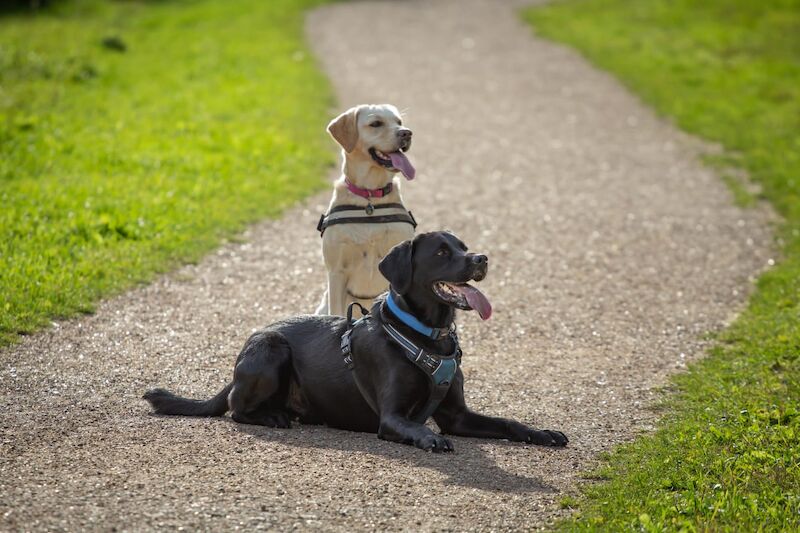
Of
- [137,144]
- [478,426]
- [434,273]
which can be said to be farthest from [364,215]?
[137,144]

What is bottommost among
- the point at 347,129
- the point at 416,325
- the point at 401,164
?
the point at 416,325

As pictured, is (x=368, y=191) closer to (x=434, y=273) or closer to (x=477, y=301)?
(x=434, y=273)

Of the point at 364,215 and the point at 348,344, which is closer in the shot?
the point at 348,344

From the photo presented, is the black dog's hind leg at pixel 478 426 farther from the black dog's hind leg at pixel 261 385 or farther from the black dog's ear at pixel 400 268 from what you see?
the black dog's hind leg at pixel 261 385

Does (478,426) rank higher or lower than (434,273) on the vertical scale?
lower

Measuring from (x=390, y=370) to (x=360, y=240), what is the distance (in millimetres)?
1997

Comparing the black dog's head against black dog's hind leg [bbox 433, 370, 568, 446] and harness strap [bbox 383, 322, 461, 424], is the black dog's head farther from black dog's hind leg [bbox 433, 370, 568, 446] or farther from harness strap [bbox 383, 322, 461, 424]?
black dog's hind leg [bbox 433, 370, 568, 446]

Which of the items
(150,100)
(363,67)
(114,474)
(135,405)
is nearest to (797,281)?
(135,405)

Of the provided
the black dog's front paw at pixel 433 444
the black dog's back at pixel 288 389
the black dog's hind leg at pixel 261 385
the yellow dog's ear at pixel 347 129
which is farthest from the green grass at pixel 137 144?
the black dog's front paw at pixel 433 444

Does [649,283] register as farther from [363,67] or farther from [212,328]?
[363,67]

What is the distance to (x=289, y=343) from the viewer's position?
23.8 feet

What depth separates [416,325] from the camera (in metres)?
6.83

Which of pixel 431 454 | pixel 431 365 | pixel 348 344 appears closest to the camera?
pixel 431 454

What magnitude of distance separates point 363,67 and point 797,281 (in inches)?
537
